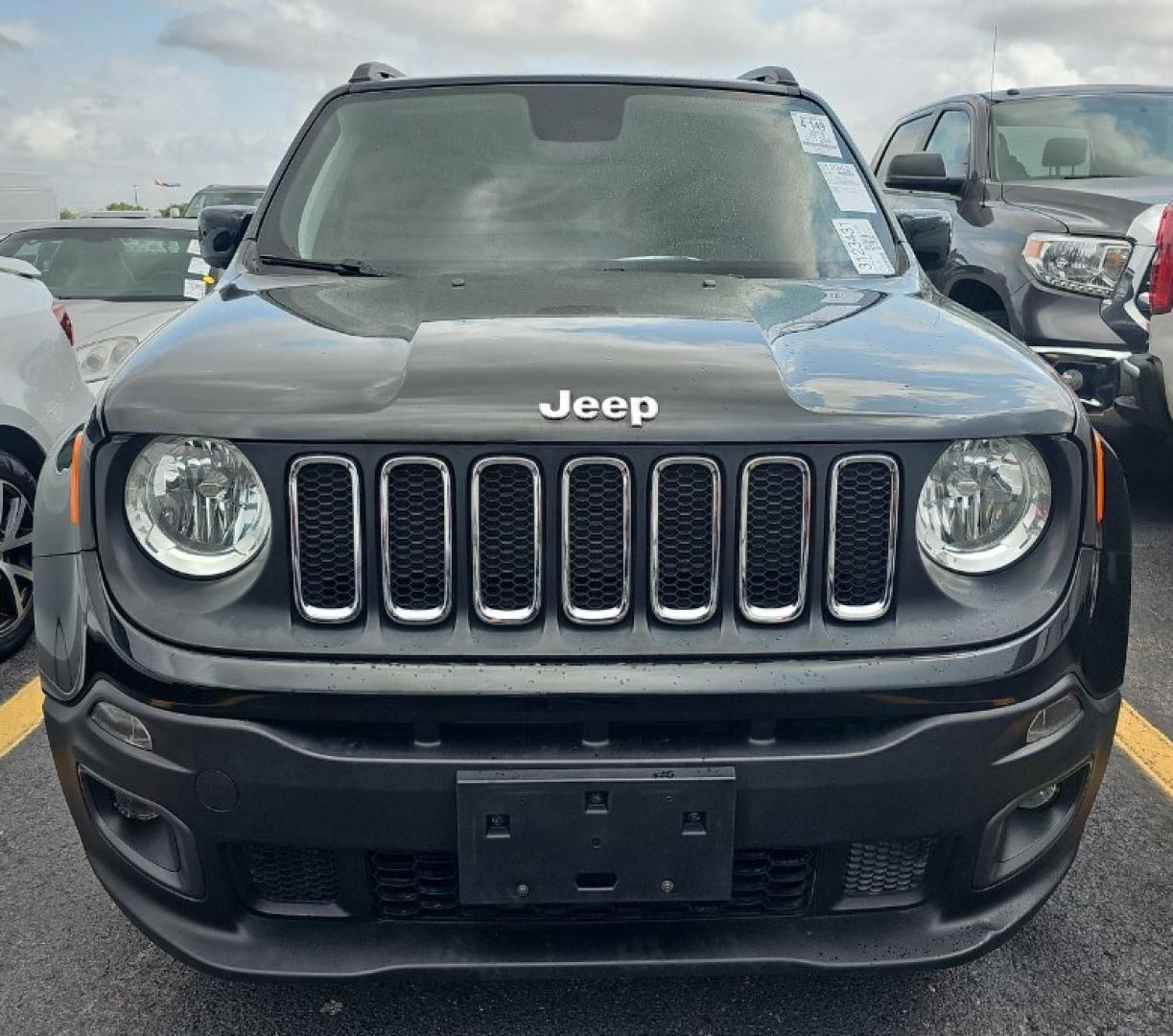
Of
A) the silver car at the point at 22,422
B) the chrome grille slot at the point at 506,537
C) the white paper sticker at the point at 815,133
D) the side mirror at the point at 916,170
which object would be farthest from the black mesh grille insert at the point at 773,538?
the side mirror at the point at 916,170

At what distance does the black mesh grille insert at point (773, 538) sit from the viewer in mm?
1852

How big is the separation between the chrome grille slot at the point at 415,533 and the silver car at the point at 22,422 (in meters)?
2.66

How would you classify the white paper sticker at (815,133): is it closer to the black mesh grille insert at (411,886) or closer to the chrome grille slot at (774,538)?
the chrome grille slot at (774,538)

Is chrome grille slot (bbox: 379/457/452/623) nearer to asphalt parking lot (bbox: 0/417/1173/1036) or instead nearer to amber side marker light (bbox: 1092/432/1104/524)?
asphalt parking lot (bbox: 0/417/1173/1036)

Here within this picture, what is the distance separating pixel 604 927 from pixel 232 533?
85 cm

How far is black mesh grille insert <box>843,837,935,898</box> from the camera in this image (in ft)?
6.50

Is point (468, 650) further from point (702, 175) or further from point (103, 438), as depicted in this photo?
point (702, 175)

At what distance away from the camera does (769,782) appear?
182 centimetres

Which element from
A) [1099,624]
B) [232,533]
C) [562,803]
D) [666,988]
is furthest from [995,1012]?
[232,533]

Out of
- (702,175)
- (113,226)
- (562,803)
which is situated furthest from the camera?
(113,226)

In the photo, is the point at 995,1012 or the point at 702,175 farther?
the point at 702,175

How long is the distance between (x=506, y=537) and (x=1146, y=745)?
241 centimetres

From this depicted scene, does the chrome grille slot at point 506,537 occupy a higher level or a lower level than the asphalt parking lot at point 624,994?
higher

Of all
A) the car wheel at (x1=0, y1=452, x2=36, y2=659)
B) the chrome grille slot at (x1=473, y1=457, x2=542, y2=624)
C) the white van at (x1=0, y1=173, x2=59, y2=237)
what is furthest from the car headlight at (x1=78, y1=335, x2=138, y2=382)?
the white van at (x1=0, y1=173, x2=59, y2=237)
